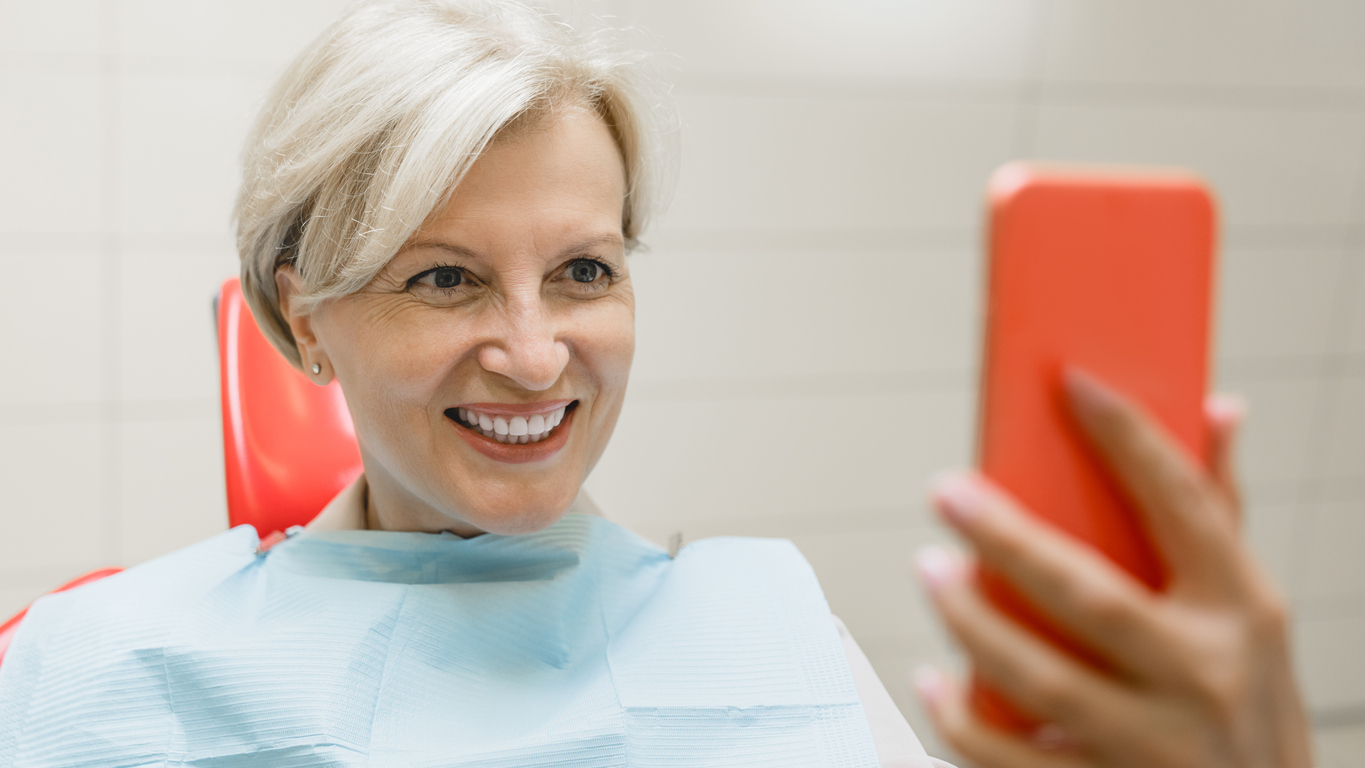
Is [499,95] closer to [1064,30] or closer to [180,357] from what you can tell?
[180,357]

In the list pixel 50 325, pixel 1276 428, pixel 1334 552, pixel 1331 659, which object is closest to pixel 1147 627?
pixel 50 325

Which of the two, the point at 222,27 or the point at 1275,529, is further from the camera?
the point at 1275,529

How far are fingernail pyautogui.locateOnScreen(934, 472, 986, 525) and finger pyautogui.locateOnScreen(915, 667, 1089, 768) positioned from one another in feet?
0.25

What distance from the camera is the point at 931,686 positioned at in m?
0.45

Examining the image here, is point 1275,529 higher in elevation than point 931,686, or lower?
lower

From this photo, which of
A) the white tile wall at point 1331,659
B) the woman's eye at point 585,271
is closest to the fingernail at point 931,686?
the woman's eye at point 585,271

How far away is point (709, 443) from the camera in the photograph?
96.2 inches

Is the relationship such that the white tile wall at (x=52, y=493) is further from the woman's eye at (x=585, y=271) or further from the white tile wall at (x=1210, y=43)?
the white tile wall at (x=1210, y=43)

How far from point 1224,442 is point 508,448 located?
26.9 inches

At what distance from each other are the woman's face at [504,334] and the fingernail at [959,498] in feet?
1.84

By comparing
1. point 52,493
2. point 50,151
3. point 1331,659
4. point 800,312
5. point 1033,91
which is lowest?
point 1331,659

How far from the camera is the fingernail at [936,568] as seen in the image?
42cm

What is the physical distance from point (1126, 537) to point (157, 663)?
36.6 inches

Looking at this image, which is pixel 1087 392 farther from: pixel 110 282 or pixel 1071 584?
pixel 110 282
